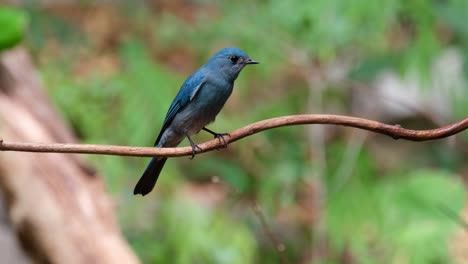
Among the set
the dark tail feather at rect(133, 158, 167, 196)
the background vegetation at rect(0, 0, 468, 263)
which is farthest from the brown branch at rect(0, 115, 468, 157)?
the background vegetation at rect(0, 0, 468, 263)

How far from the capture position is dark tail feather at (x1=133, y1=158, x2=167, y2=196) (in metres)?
2.32

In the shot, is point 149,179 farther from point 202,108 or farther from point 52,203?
point 52,203

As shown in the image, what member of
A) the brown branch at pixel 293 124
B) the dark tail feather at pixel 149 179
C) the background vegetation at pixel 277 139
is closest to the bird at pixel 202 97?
the dark tail feather at pixel 149 179

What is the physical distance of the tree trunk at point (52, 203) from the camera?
318 cm

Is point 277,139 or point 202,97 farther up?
point 202,97

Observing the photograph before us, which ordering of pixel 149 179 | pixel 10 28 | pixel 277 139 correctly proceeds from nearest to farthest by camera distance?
pixel 149 179 < pixel 10 28 < pixel 277 139

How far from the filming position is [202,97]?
246 centimetres

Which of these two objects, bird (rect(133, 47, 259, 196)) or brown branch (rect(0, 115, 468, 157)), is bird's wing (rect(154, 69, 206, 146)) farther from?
brown branch (rect(0, 115, 468, 157))

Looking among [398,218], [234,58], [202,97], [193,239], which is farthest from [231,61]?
[398,218]

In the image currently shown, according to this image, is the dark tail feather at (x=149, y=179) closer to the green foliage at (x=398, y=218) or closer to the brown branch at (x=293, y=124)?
the brown branch at (x=293, y=124)

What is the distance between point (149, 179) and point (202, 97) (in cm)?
32

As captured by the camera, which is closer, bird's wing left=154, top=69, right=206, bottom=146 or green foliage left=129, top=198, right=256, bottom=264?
bird's wing left=154, top=69, right=206, bottom=146

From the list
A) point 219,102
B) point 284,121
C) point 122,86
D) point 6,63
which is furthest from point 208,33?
point 284,121

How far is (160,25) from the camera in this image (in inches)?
220
